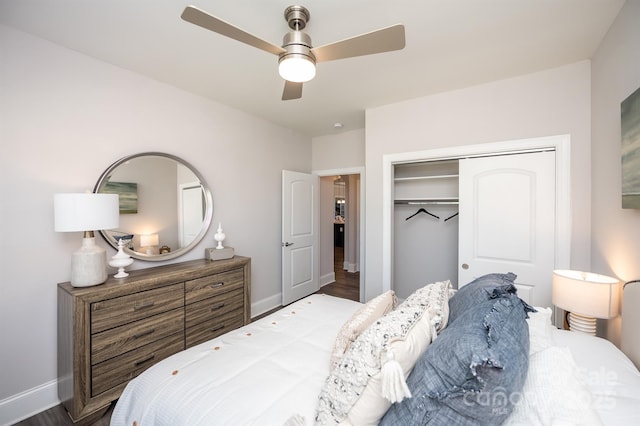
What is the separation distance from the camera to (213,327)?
8.45 ft

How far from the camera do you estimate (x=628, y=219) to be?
157 cm

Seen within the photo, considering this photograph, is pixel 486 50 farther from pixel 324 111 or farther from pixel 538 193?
pixel 324 111

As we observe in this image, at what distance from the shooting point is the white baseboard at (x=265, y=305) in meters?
3.57

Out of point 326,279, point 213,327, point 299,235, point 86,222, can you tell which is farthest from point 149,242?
point 326,279

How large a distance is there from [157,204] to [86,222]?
0.85 meters

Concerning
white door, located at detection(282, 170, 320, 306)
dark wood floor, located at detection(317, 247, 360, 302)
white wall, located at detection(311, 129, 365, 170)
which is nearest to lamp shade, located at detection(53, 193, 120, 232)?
white door, located at detection(282, 170, 320, 306)

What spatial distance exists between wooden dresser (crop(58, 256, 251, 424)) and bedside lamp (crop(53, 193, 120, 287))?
98 millimetres

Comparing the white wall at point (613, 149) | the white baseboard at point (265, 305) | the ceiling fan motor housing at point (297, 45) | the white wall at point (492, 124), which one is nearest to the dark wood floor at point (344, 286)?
the white baseboard at point (265, 305)

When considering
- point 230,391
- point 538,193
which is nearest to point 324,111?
point 538,193

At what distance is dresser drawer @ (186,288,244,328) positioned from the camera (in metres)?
2.40

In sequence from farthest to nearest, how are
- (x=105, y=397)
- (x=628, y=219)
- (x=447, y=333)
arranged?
(x=105, y=397)
(x=628, y=219)
(x=447, y=333)

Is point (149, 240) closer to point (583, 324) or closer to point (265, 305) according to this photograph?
point (265, 305)

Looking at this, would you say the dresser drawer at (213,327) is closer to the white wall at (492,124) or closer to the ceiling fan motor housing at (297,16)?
the white wall at (492,124)

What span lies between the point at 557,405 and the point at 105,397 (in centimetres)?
259
